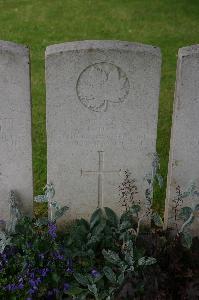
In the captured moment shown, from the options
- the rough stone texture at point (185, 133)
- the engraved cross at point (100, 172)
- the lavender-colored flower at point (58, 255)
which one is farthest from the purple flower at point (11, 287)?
the rough stone texture at point (185, 133)

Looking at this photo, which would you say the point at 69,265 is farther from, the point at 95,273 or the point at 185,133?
the point at 185,133

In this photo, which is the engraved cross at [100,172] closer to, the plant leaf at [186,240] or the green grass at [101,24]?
the plant leaf at [186,240]

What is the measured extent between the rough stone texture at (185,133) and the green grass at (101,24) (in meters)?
2.67

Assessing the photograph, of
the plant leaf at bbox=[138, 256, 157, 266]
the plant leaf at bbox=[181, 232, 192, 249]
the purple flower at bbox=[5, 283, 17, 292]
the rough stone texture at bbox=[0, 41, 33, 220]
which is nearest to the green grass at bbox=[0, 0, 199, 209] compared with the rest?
the rough stone texture at bbox=[0, 41, 33, 220]

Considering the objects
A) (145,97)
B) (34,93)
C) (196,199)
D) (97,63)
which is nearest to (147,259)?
(196,199)

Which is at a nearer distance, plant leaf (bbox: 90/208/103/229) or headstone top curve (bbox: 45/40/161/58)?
headstone top curve (bbox: 45/40/161/58)

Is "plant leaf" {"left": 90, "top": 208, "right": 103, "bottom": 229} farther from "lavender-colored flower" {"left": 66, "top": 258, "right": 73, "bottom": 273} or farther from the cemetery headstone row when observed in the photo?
"lavender-colored flower" {"left": 66, "top": 258, "right": 73, "bottom": 273}

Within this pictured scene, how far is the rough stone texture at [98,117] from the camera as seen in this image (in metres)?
4.11

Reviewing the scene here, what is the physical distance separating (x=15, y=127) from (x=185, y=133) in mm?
1345

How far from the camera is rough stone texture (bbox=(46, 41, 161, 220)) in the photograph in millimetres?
4105

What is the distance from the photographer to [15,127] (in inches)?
171

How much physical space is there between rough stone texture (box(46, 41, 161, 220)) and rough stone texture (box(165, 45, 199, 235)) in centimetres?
18

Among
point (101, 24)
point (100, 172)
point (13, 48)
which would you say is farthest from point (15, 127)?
point (101, 24)

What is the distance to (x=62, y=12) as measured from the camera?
1018 centimetres
